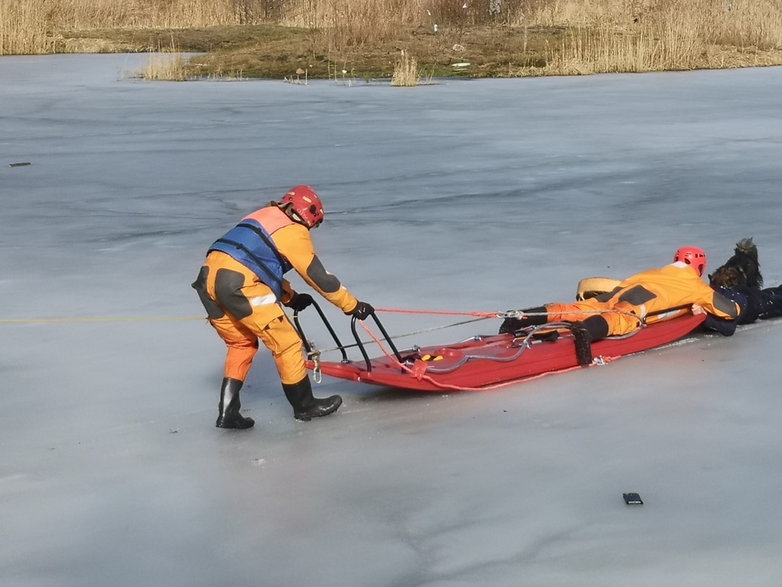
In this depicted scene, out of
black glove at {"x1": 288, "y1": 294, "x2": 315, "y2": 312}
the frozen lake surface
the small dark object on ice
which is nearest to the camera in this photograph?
the frozen lake surface

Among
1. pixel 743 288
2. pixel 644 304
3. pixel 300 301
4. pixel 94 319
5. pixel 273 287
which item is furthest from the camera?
pixel 94 319

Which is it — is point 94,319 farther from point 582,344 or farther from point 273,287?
point 582,344

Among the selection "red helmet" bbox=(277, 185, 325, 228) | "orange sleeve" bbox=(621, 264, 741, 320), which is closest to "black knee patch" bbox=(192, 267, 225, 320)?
"red helmet" bbox=(277, 185, 325, 228)

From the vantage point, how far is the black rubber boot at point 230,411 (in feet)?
15.6

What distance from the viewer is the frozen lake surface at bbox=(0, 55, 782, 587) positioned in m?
3.65

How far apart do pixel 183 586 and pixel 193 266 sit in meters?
4.22

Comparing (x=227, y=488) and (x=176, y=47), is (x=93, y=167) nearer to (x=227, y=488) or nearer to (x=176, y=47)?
(x=227, y=488)

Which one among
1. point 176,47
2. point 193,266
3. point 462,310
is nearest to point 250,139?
point 193,266

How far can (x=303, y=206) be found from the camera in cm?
460

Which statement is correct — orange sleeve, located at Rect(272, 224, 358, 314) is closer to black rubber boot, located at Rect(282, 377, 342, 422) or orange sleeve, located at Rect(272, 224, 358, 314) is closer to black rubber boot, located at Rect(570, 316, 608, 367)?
black rubber boot, located at Rect(282, 377, 342, 422)

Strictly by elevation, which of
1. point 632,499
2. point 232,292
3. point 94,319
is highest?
point 232,292

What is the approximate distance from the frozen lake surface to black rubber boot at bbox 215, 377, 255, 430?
7 centimetres

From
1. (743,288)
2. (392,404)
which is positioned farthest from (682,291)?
(392,404)

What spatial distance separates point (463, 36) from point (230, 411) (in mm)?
19295
